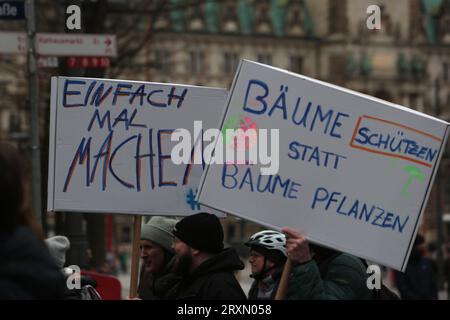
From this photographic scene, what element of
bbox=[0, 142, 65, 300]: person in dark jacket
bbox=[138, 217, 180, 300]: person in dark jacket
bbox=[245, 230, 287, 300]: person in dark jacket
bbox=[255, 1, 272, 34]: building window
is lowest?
bbox=[255, 1, 272, 34]: building window

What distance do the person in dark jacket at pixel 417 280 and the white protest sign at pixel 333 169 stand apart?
7.74 metres

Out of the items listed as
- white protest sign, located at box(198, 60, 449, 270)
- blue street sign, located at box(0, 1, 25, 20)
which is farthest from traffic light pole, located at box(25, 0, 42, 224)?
white protest sign, located at box(198, 60, 449, 270)

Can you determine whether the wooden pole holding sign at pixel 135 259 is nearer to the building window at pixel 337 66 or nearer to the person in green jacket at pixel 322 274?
the person in green jacket at pixel 322 274

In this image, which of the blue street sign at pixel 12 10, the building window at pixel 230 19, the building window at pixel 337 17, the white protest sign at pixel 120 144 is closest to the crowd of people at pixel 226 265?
the white protest sign at pixel 120 144

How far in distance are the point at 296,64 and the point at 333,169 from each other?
3543 inches

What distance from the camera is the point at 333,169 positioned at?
18.2ft

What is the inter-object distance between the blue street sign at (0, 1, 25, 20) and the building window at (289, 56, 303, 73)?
83374 millimetres

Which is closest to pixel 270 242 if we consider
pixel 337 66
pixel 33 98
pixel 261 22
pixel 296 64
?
pixel 33 98

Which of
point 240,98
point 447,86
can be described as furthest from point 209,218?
point 447,86

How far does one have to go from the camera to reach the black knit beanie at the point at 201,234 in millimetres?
5836

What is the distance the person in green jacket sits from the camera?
17.5ft

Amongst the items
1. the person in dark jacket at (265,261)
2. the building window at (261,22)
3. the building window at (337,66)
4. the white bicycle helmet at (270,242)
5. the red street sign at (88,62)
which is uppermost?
the red street sign at (88,62)

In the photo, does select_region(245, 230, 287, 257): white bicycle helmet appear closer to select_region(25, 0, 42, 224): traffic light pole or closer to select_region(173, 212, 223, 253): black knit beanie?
select_region(173, 212, 223, 253): black knit beanie

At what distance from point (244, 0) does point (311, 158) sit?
292 feet
